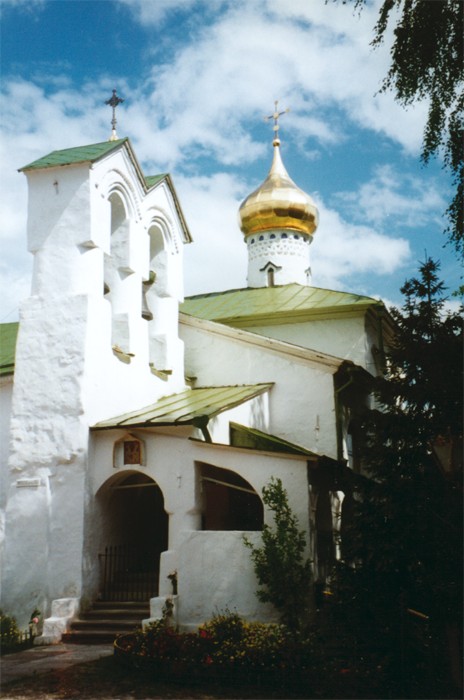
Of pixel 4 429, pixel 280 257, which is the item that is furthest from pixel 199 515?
pixel 280 257

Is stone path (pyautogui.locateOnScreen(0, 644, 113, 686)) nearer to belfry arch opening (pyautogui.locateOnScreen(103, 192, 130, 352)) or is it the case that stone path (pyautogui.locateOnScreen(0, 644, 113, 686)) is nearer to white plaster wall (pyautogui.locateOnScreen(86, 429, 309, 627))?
white plaster wall (pyautogui.locateOnScreen(86, 429, 309, 627))

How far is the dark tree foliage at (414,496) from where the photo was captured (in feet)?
27.8

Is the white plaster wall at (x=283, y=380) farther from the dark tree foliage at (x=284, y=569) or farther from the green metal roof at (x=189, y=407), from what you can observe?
the dark tree foliage at (x=284, y=569)

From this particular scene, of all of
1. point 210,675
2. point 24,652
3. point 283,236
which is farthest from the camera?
point 283,236

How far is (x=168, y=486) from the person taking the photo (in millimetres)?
11328

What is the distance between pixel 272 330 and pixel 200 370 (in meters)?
2.68

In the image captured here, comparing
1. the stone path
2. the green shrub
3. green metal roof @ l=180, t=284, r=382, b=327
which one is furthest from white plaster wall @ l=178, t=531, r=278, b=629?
green metal roof @ l=180, t=284, r=382, b=327

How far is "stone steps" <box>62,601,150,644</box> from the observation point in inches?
408

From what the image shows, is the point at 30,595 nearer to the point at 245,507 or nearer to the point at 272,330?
the point at 245,507

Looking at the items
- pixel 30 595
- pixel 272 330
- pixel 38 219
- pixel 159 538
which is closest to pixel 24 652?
pixel 30 595

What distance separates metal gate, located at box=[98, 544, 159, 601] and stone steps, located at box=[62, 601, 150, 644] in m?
0.27

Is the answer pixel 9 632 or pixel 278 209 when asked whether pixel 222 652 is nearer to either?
pixel 9 632

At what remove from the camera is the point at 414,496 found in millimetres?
8680

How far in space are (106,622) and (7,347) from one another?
631cm
